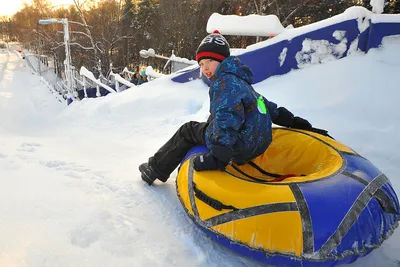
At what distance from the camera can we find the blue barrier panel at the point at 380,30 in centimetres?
429

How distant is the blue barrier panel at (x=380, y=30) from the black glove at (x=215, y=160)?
3504mm

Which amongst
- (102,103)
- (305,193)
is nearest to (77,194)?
(305,193)

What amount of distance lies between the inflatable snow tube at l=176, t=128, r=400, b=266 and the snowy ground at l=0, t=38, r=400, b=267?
30cm

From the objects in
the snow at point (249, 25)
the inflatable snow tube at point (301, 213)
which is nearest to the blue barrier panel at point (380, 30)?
the snow at point (249, 25)

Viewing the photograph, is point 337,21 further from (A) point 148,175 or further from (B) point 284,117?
(A) point 148,175

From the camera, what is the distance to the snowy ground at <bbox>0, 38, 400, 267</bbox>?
76.0 inches

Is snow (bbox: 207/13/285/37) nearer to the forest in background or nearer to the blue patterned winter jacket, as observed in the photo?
the blue patterned winter jacket

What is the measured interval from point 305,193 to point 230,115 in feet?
2.13

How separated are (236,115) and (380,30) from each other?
11.3 feet

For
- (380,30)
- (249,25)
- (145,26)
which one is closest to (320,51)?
(380,30)

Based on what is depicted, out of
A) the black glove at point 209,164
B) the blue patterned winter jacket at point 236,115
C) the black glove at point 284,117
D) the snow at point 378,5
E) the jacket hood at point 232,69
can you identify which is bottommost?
the black glove at point 209,164

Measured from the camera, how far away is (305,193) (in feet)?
5.77

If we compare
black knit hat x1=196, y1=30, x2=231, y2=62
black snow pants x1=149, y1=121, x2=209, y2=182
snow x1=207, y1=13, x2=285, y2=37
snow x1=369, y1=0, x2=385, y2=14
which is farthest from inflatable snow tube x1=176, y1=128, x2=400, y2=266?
snow x1=207, y1=13, x2=285, y2=37

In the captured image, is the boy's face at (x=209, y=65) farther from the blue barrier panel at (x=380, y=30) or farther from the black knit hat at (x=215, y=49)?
the blue barrier panel at (x=380, y=30)
